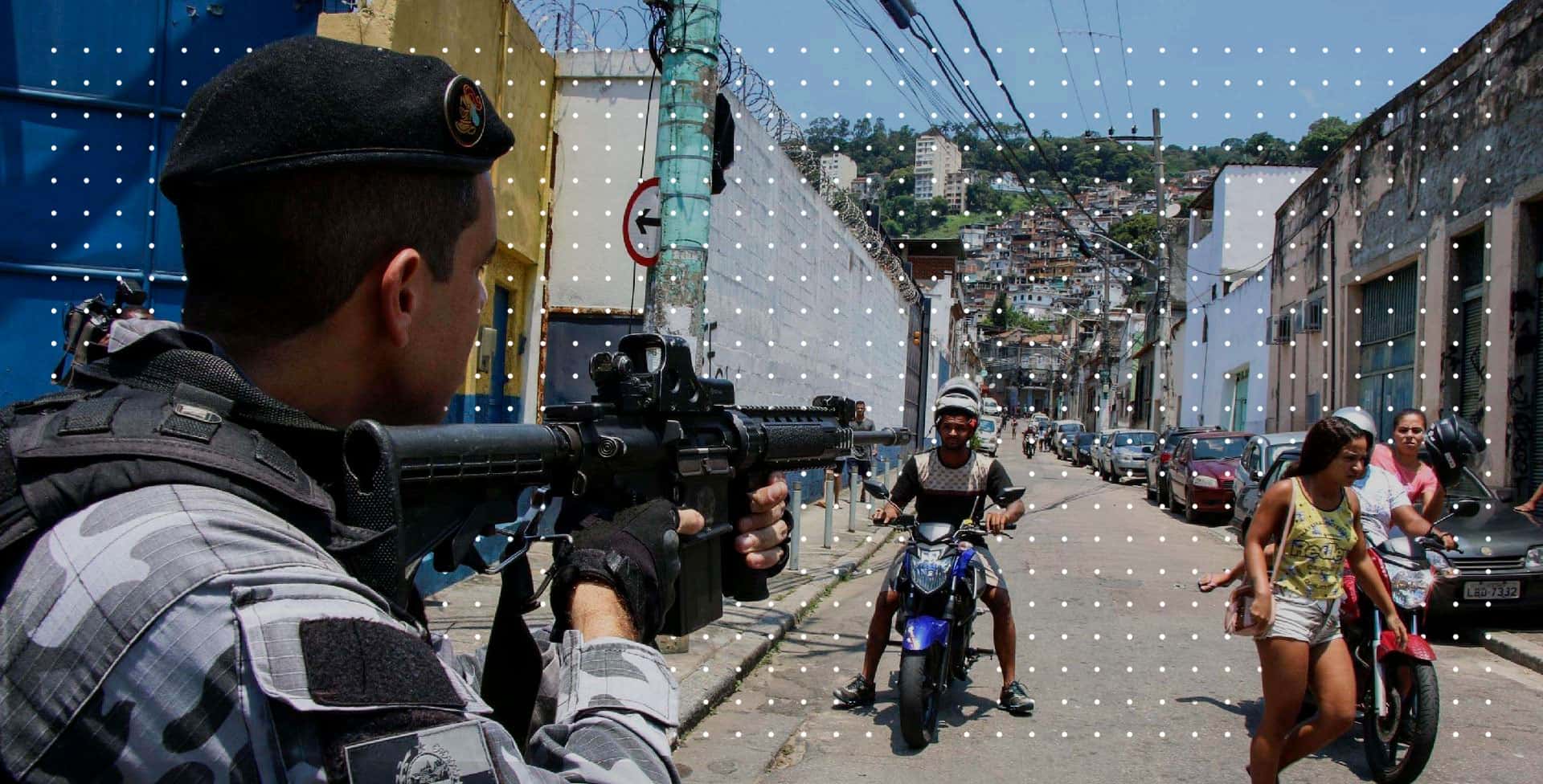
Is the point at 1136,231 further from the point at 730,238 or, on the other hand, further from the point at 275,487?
the point at 275,487

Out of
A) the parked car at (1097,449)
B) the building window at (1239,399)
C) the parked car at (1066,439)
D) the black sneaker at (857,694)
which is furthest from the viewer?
the parked car at (1066,439)

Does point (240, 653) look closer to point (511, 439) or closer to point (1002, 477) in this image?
point (511, 439)

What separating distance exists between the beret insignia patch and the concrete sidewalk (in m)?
3.48

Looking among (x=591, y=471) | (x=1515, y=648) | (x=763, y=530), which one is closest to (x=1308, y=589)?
(x=763, y=530)

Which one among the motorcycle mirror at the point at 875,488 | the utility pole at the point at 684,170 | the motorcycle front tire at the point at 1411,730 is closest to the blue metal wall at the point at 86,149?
the utility pole at the point at 684,170

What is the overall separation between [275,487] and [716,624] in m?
6.63

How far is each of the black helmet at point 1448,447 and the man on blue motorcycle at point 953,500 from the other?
3510 millimetres

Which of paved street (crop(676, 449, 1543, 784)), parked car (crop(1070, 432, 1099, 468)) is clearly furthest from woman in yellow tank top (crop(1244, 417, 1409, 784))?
parked car (crop(1070, 432, 1099, 468))

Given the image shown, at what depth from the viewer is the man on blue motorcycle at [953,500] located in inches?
238

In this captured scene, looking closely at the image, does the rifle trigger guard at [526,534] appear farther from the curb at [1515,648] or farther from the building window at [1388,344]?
the building window at [1388,344]

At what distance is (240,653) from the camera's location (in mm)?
958

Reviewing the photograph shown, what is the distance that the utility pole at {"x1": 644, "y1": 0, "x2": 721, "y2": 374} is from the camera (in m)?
5.84

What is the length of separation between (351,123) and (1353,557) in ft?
15.0

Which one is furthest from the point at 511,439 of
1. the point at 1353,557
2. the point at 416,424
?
the point at 1353,557
